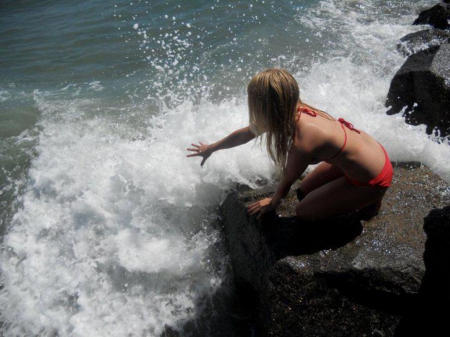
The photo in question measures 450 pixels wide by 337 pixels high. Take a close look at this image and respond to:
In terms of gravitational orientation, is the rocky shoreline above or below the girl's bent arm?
below

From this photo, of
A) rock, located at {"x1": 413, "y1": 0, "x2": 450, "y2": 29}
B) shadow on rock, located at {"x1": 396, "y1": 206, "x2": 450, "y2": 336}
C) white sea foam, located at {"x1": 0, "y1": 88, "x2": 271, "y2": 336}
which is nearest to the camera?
shadow on rock, located at {"x1": 396, "y1": 206, "x2": 450, "y2": 336}

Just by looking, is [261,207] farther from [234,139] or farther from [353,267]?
[353,267]

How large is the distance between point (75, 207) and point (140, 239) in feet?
3.28

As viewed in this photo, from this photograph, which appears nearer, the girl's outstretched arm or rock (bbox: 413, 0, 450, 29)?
the girl's outstretched arm

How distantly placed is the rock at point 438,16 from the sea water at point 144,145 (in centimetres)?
55

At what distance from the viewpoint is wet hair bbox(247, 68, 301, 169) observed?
2.29 m

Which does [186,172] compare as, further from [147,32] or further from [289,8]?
[289,8]

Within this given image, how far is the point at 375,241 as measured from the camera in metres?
2.75

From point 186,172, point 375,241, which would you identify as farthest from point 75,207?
point 375,241

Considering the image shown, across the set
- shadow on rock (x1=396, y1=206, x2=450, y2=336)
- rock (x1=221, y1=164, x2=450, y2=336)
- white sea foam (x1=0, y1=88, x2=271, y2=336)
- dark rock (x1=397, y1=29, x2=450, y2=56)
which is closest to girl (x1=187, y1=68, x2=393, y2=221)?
rock (x1=221, y1=164, x2=450, y2=336)

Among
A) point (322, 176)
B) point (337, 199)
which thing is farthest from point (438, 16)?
point (337, 199)

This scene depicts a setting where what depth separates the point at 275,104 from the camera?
2332 mm

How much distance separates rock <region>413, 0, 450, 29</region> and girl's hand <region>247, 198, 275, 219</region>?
7745 mm

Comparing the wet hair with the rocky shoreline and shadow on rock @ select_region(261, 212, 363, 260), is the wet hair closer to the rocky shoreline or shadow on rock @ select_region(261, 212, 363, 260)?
shadow on rock @ select_region(261, 212, 363, 260)
